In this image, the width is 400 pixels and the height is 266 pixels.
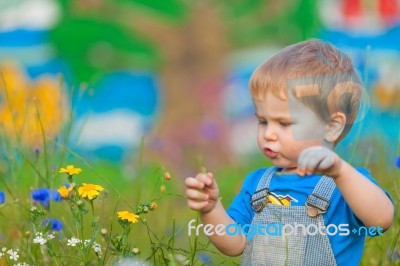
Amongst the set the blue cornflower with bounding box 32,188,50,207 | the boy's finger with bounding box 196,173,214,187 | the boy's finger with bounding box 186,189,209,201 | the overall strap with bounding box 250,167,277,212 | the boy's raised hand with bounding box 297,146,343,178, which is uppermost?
the boy's raised hand with bounding box 297,146,343,178

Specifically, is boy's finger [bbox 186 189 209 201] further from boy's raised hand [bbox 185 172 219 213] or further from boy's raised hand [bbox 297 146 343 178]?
boy's raised hand [bbox 297 146 343 178]

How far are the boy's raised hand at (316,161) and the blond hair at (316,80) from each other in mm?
262

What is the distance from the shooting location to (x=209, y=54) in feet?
28.7

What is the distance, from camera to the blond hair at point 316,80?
2381mm

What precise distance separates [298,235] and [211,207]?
0.24m

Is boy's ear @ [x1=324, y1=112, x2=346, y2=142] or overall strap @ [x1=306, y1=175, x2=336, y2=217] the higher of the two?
boy's ear @ [x1=324, y1=112, x2=346, y2=142]

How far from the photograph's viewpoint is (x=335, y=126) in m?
2.41

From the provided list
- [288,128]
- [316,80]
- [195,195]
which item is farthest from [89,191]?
Result: [316,80]

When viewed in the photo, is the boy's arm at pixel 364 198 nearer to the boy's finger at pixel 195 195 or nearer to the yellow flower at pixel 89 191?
the boy's finger at pixel 195 195

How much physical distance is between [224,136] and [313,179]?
582 cm

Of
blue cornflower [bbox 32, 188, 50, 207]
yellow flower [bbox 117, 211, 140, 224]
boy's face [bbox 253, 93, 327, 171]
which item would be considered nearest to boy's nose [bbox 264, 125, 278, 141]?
boy's face [bbox 253, 93, 327, 171]

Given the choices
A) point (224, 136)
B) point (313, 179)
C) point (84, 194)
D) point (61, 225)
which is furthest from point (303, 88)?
point (224, 136)

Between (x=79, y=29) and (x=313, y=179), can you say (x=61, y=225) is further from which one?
(x=79, y=29)

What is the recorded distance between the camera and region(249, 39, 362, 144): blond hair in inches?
93.7
